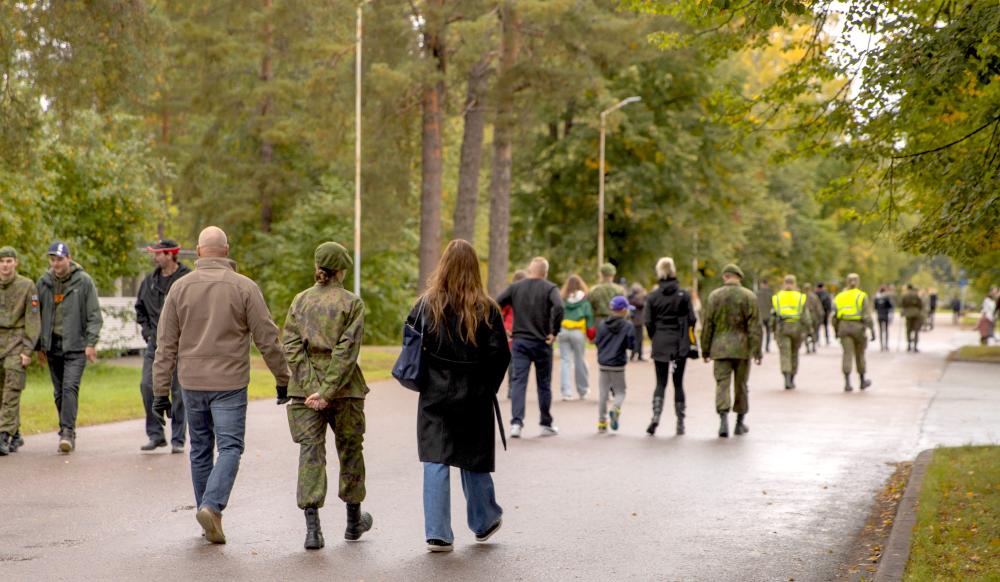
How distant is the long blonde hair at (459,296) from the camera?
7578 millimetres

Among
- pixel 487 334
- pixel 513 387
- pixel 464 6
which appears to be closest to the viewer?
pixel 487 334

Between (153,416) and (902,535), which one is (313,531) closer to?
(902,535)

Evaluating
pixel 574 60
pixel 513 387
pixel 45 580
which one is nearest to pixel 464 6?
pixel 574 60

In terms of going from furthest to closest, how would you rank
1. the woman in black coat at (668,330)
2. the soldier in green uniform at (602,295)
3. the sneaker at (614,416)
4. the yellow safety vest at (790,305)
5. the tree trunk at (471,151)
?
the tree trunk at (471,151) → the yellow safety vest at (790,305) → the soldier in green uniform at (602,295) → the sneaker at (614,416) → the woman in black coat at (668,330)

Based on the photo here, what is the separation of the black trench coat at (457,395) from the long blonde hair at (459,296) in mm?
50

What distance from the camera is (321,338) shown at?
25.2 ft

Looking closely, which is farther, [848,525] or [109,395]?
[109,395]

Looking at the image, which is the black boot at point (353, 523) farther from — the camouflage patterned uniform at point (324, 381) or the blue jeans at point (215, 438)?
the blue jeans at point (215, 438)

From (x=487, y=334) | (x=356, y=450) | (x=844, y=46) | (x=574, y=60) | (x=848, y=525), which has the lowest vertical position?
(x=848, y=525)

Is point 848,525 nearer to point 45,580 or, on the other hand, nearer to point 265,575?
point 265,575

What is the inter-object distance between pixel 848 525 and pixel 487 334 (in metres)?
3.09

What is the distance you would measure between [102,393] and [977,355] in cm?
2292

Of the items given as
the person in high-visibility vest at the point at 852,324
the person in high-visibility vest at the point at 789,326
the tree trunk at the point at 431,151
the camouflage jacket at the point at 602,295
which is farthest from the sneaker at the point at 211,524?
the tree trunk at the point at 431,151

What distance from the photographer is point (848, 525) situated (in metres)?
8.84
